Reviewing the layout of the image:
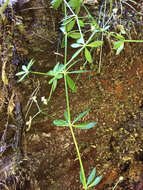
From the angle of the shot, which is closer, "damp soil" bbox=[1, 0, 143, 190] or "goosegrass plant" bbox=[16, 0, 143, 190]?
"goosegrass plant" bbox=[16, 0, 143, 190]

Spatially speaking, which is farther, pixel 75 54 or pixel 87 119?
pixel 87 119

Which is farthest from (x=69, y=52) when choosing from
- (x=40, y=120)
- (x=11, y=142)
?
(x=11, y=142)

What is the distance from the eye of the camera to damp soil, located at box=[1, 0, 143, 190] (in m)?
0.67

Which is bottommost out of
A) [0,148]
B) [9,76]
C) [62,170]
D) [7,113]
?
[62,170]

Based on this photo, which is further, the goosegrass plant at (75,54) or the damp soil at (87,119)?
the damp soil at (87,119)

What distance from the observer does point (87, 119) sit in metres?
0.74

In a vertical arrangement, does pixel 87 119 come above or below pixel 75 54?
below

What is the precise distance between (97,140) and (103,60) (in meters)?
0.29

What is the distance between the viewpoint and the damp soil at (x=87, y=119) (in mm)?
673

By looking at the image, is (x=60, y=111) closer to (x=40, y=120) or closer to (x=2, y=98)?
(x=40, y=120)

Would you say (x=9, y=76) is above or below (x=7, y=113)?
above

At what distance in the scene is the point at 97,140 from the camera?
77cm

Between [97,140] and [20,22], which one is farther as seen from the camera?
[97,140]

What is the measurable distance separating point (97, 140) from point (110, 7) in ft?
1.49
